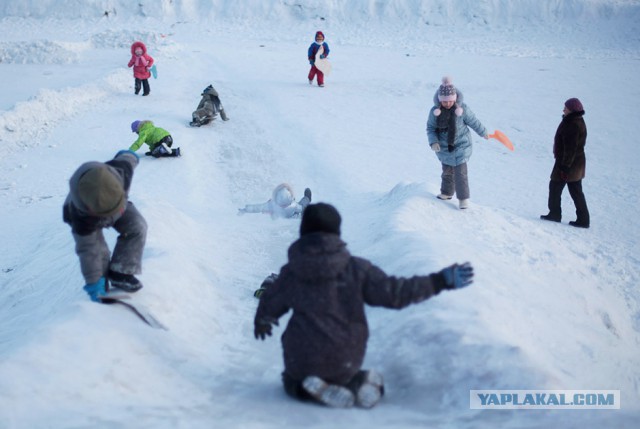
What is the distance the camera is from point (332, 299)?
8.84 feet

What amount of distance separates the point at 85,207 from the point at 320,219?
1553 millimetres

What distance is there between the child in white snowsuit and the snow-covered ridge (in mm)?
20608

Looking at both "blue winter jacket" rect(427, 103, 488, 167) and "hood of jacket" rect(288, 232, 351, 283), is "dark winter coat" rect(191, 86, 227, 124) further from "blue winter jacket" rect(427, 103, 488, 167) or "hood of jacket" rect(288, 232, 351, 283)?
"hood of jacket" rect(288, 232, 351, 283)

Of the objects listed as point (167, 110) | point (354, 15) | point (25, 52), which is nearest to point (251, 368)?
point (167, 110)

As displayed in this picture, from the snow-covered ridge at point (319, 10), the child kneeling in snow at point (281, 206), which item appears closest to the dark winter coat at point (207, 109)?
the child kneeling in snow at point (281, 206)

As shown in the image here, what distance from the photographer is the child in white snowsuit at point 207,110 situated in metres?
10.3

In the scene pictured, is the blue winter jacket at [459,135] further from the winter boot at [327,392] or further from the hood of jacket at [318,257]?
the winter boot at [327,392]

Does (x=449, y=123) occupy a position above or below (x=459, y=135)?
above

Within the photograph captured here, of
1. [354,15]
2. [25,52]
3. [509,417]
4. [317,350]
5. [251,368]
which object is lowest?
[251,368]

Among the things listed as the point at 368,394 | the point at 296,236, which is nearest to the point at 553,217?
the point at 296,236

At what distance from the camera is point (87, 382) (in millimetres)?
2793

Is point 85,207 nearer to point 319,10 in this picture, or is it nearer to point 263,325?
point 263,325

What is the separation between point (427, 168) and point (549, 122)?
3.91 meters

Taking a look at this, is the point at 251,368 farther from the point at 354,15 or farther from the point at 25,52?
the point at 354,15
